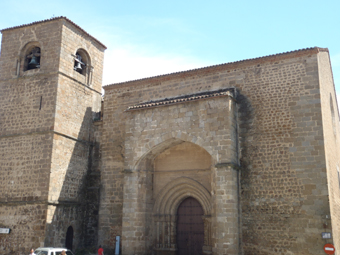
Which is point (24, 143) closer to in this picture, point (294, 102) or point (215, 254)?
point (215, 254)

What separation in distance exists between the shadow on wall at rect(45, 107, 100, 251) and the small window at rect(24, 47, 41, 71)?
275 cm

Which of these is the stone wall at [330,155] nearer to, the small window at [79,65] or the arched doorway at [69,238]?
the arched doorway at [69,238]

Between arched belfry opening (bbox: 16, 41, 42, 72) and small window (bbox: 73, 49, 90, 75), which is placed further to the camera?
small window (bbox: 73, 49, 90, 75)

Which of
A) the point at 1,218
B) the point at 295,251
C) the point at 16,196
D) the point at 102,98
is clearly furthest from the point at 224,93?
the point at 1,218

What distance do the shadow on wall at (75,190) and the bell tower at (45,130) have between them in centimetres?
4

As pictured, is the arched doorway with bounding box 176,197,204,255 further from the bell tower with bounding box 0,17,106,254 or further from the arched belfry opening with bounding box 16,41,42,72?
the arched belfry opening with bounding box 16,41,42,72

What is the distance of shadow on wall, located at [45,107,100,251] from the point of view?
44.0 feet

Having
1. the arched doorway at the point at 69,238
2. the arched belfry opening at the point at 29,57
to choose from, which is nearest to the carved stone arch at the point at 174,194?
the arched doorway at the point at 69,238

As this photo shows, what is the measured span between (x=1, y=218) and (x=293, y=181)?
1019 cm

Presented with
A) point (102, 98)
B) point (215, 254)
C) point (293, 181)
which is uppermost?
point (102, 98)

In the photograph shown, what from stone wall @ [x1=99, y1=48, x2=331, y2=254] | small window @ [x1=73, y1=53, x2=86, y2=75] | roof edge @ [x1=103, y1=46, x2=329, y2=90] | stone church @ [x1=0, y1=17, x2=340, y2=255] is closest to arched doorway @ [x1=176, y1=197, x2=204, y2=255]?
stone church @ [x1=0, y1=17, x2=340, y2=255]

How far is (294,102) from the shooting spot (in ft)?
39.5

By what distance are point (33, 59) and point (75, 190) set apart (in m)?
5.51

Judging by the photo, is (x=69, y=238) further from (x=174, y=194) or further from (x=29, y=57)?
(x=29, y=57)
